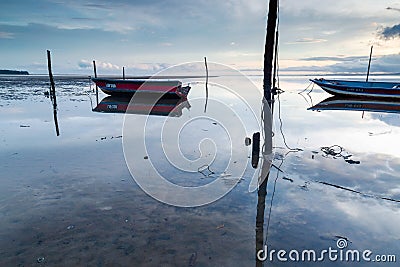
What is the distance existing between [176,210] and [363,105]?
25.0m

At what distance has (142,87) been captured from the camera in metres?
25.6

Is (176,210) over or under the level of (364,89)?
Result: under

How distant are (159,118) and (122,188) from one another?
10480mm

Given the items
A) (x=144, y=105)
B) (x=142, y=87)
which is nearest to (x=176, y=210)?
(x=144, y=105)

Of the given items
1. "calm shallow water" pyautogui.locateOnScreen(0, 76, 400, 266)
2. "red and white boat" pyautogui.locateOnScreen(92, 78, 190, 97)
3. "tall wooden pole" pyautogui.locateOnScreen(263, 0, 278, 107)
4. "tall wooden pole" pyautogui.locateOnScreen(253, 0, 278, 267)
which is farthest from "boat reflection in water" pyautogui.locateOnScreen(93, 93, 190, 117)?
"tall wooden pole" pyautogui.locateOnScreen(263, 0, 278, 107)

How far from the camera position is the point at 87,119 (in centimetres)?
1662

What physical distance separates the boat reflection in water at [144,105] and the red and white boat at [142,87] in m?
0.79

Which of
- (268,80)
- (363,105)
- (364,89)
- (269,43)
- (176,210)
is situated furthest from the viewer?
(364,89)

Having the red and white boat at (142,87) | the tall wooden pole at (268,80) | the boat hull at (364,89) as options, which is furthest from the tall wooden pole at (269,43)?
the boat hull at (364,89)

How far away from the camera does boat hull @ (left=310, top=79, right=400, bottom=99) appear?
961 inches

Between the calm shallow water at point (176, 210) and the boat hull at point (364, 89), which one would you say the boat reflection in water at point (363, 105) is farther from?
the calm shallow water at point (176, 210)

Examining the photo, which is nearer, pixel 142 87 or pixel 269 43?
pixel 269 43

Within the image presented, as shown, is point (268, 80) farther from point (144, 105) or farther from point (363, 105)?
point (363, 105)

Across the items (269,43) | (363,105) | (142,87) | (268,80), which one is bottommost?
(363,105)
